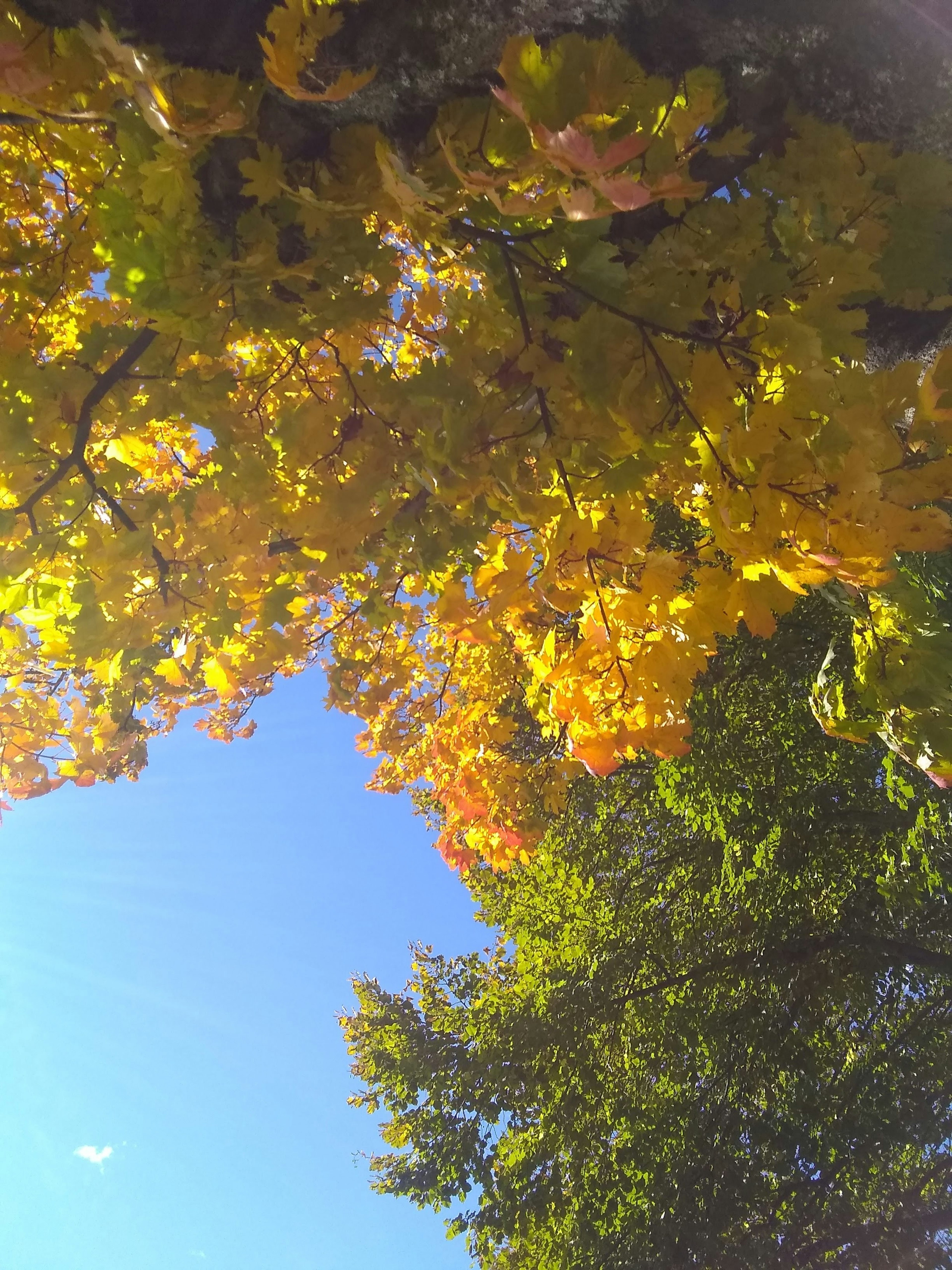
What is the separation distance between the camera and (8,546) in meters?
1.91

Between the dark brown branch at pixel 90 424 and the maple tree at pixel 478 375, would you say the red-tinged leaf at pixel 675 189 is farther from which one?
the dark brown branch at pixel 90 424

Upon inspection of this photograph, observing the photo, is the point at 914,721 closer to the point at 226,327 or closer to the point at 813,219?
the point at 813,219

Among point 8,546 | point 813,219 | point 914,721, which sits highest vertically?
point 8,546

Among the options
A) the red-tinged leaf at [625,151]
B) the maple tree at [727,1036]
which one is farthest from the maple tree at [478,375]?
the maple tree at [727,1036]

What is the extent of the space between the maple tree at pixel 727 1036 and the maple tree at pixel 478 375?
8.79 ft

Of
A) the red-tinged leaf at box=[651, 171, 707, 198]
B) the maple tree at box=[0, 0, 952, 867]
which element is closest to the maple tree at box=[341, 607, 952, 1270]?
the maple tree at box=[0, 0, 952, 867]

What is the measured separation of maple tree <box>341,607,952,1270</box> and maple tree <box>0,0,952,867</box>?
2.68 meters

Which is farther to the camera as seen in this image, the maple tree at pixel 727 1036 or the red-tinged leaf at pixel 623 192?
the maple tree at pixel 727 1036

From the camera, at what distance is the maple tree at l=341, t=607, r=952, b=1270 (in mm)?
4934

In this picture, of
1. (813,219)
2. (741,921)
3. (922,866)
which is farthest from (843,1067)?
(813,219)

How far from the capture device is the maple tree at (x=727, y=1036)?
4.93m

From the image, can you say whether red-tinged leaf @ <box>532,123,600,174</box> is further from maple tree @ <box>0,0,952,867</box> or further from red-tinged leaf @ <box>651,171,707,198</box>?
red-tinged leaf @ <box>651,171,707,198</box>

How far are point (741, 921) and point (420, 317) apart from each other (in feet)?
17.9

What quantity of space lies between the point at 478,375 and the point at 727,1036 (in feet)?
19.0
